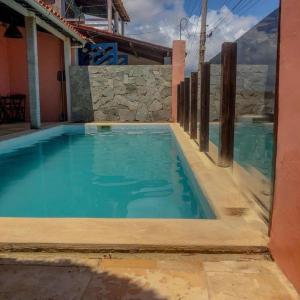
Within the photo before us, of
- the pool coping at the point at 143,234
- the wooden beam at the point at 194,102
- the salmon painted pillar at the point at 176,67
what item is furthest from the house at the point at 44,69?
the pool coping at the point at 143,234

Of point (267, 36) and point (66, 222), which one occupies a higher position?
point (267, 36)

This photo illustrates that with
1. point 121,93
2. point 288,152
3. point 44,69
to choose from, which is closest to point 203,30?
point 121,93

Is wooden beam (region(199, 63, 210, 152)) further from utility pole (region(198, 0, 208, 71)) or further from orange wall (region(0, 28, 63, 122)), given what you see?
utility pole (region(198, 0, 208, 71))

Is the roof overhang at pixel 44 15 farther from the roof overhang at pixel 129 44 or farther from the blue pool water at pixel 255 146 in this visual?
the blue pool water at pixel 255 146

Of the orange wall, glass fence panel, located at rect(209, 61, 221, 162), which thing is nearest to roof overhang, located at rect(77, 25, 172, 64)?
the orange wall

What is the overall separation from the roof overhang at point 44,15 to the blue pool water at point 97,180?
320 centimetres

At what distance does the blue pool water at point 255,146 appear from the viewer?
2.63 meters

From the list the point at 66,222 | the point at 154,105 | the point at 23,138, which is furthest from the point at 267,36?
the point at 154,105

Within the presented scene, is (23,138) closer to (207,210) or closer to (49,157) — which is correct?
(49,157)

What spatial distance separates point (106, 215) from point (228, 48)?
250cm

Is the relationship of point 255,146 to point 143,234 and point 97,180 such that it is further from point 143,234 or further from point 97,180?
point 97,180

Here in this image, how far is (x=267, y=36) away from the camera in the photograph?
2.63 m

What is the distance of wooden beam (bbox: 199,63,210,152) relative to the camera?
242 inches

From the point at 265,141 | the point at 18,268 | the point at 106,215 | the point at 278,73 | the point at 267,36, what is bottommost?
the point at 106,215
